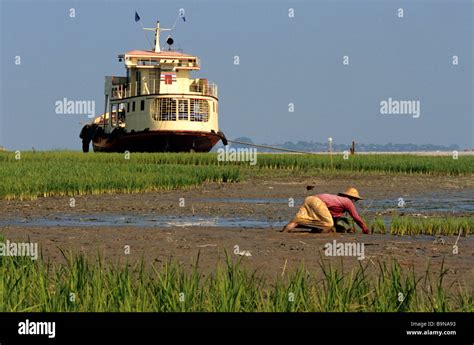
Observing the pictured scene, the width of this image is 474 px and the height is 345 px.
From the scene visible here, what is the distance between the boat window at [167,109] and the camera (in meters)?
54.5

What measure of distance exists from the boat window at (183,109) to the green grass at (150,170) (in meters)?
9.10

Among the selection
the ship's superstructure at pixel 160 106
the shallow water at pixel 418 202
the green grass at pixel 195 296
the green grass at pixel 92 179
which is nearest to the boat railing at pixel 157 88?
the ship's superstructure at pixel 160 106

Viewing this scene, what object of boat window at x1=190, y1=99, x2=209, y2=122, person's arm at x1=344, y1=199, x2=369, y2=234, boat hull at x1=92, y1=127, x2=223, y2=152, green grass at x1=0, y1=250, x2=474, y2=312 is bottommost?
green grass at x1=0, y1=250, x2=474, y2=312

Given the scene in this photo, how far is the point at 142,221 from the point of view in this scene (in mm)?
18531

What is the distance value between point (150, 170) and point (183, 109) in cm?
2128

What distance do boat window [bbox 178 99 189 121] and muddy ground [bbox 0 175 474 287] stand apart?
28.6m

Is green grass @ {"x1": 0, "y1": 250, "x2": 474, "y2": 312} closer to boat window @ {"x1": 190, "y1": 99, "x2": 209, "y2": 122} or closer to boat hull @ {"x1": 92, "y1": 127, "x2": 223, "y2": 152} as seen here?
boat hull @ {"x1": 92, "y1": 127, "x2": 223, "y2": 152}

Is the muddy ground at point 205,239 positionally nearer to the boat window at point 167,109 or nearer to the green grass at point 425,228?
the green grass at point 425,228

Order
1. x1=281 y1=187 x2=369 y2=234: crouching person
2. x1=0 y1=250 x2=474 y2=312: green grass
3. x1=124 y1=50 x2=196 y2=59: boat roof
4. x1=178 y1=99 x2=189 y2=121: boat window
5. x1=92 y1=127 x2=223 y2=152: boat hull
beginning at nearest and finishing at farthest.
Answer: x1=0 y1=250 x2=474 y2=312: green grass, x1=281 y1=187 x2=369 y2=234: crouching person, x1=92 y1=127 x2=223 y2=152: boat hull, x1=178 y1=99 x2=189 y2=121: boat window, x1=124 y1=50 x2=196 y2=59: boat roof

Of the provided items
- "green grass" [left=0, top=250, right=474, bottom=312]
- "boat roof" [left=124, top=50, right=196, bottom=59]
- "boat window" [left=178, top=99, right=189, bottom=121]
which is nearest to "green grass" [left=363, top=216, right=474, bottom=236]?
"green grass" [left=0, top=250, right=474, bottom=312]

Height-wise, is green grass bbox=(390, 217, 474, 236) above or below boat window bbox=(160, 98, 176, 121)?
below

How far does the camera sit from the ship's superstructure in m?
54.5

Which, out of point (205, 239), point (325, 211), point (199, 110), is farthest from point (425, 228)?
point (199, 110)

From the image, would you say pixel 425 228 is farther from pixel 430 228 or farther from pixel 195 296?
pixel 195 296
